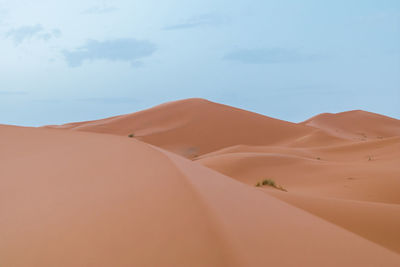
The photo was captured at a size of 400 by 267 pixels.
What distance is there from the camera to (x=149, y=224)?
358 centimetres

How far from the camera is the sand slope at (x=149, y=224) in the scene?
318cm

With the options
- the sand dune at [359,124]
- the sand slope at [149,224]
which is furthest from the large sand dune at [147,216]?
the sand dune at [359,124]

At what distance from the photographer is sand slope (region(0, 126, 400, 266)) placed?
10.4 ft

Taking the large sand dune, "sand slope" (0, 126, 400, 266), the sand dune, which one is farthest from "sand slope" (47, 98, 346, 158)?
"sand slope" (0, 126, 400, 266)

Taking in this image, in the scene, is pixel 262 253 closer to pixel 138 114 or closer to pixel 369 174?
pixel 369 174

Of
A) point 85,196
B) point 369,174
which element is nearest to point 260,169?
point 369,174

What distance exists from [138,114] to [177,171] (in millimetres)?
40939

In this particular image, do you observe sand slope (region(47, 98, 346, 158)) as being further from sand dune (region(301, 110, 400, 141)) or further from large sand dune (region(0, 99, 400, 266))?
large sand dune (region(0, 99, 400, 266))

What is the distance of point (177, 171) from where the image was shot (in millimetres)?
5277

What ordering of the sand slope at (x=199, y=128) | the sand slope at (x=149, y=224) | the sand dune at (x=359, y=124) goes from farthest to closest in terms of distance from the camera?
the sand dune at (x=359, y=124) → the sand slope at (x=199, y=128) → the sand slope at (x=149, y=224)

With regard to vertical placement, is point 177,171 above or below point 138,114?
below

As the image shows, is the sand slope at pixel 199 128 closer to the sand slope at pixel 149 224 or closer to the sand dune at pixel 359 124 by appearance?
the sand dune at pixel 359 124

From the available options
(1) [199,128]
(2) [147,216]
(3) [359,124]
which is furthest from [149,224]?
(3) [359,124]

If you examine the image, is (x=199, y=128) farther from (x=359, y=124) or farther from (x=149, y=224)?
(x=149, y=224)
